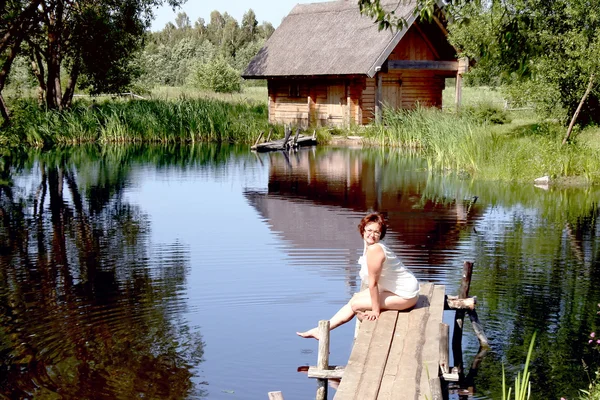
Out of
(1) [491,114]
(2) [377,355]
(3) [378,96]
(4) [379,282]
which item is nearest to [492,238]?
(4) [379,282]

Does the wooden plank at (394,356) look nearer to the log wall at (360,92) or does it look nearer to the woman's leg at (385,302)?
the woman's leg at (385,302)

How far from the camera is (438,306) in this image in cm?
786

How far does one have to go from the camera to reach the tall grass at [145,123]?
3325cm

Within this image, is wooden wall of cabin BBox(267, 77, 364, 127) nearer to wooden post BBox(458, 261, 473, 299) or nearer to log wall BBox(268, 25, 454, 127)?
log wall BBox(268, 25, 454, 127)

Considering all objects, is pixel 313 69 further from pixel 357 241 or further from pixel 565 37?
pixel 357 241

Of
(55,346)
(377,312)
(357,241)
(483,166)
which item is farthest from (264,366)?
(483,166)

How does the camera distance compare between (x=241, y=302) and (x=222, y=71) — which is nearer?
(x=241, y=302)

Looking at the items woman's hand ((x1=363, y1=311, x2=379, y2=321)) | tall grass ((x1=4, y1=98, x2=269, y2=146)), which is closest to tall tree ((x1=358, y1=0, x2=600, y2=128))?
tall grass ((x1=4, y1=98, x2=269, y2=146))

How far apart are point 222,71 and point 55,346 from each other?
157 feet

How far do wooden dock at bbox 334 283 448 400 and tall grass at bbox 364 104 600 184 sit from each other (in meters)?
14.7

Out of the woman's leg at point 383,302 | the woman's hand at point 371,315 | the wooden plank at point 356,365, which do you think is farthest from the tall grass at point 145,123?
the wooden plank at point 356,365

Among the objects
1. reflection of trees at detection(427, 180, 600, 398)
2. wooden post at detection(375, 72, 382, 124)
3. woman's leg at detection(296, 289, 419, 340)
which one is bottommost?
reflection of trees at detection(427, 180, 600, 398)

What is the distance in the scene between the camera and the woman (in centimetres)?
757

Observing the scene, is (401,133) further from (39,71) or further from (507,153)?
(39,71)
